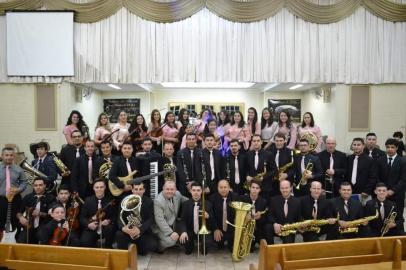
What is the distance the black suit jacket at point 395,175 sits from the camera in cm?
527

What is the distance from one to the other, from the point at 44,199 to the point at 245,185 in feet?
8.47

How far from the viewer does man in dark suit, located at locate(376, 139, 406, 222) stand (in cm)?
528

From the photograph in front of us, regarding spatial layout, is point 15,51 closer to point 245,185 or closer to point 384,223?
point 245,185

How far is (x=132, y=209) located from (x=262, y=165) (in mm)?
1896

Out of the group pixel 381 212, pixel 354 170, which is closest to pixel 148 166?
pixel 354 170

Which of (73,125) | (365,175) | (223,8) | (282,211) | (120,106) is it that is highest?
(223,8)

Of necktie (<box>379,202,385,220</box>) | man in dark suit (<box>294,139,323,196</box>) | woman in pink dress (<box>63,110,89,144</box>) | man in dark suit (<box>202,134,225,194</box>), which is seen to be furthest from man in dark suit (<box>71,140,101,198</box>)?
necktie (<box>379,202,385,220</box>)

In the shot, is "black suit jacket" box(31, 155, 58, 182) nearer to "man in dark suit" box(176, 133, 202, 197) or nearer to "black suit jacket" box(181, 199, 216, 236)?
"man in dark suit" box(176, 133, 202, 197)

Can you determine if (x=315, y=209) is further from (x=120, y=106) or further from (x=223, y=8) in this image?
(x=120, y=106)

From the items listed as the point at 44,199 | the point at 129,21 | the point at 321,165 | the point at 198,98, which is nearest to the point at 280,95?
the point at 198,98

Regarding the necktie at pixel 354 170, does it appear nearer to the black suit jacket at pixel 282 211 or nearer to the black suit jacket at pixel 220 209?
the black suit jacket at pixel 282 211

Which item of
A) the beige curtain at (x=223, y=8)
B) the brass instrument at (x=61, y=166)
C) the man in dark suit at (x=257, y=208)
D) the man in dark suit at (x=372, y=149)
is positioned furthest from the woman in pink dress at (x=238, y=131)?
the beige curtain at (x=223, y=8)

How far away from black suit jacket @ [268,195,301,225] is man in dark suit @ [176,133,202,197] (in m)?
1.06

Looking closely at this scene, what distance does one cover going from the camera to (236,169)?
539cm
